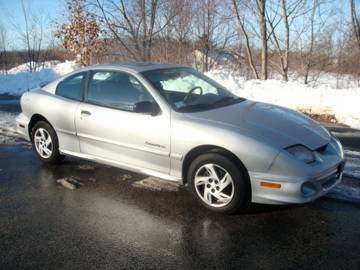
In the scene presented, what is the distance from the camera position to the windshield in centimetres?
471

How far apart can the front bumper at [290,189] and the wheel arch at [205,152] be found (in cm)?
13

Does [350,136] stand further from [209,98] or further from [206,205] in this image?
[206,205]

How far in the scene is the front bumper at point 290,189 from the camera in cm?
378

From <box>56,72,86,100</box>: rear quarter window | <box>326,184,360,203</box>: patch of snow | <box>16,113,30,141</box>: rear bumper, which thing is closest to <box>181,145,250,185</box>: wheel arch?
<box>326,184,360,203</box>: patch of snow

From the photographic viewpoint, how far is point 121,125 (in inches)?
188

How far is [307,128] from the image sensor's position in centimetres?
436

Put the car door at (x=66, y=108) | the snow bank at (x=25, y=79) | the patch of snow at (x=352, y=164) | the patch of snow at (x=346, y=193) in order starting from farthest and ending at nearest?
the snow bank at (x=25, y=79) → the car door at (x=66, y=108) → the patch of snow at (x=352, y=164) → the patch of snow at (x=346, y=193)

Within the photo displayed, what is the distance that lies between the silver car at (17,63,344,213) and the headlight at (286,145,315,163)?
0.01m

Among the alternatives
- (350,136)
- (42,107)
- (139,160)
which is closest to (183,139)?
(139,160)

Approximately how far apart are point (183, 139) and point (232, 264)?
1.48m

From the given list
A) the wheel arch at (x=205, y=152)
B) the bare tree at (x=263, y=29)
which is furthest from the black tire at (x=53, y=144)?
the bare tree at (x=263, y=29)

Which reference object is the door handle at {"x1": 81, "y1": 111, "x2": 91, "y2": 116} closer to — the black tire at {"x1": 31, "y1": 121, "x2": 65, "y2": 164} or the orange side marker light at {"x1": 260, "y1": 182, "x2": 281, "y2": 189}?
the black tire at {"x1": 31, "y1": 121, "x2": 65, "y2": 164}

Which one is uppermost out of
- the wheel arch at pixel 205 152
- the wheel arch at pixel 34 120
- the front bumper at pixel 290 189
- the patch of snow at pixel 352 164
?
the wheel arch at pixel 34 120

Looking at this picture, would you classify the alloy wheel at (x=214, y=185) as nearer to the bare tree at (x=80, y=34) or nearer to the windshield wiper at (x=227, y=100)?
the windshield wiper at (x=227, y=100)
